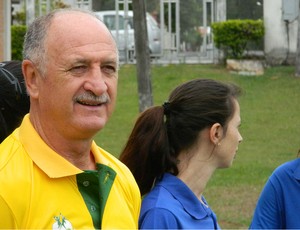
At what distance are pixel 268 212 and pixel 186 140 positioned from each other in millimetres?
963

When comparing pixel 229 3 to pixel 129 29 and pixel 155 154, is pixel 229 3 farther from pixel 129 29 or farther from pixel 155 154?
pixel 155 154

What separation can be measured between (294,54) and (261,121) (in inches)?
249

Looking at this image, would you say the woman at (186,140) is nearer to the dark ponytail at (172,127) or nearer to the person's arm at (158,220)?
the dark ponytail at (172,127)

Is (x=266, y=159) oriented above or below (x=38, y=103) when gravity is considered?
below

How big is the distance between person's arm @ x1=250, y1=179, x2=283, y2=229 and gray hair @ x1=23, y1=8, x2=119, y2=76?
83.7 inches

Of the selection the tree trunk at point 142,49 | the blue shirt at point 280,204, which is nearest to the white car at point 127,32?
the tree trunk at point 142,49

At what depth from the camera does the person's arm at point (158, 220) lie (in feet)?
11.4

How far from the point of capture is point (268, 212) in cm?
460

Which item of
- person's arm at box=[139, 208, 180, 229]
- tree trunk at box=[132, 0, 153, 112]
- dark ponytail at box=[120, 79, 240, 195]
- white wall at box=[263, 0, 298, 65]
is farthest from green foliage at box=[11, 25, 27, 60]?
person's arm at box=[139, 208, 180, 229]

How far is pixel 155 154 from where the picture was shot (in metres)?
3.84

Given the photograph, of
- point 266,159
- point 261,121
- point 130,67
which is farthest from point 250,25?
point 266,159

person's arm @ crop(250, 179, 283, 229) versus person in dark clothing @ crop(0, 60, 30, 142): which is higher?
person in dark clothing @ crop(0, 60, 30, 142)

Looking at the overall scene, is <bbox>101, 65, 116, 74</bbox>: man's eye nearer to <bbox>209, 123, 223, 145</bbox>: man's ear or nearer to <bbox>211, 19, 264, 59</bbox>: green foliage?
<bbox>209, 123, 223, 145</bbox>: man's ear

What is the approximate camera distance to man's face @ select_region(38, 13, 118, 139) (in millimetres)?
2689
